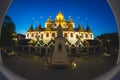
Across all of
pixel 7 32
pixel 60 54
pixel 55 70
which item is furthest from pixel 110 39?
pixel 7 32

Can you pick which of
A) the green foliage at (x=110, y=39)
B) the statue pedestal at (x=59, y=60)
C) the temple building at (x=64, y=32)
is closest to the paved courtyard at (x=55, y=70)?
the statue pedestal at (x=59, y=60)

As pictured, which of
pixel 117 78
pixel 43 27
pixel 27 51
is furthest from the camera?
pixel 43 27

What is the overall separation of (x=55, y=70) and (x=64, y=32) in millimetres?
1113

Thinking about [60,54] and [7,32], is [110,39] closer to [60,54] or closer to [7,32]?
[60,54]

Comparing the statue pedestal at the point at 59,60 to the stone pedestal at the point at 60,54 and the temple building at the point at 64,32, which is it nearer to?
the stone pedestal at the point at 60,54

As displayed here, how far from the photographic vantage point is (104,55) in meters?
3.95

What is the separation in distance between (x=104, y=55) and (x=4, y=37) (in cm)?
262

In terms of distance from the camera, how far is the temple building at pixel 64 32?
3957mm

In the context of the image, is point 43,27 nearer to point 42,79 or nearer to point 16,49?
point 16,49

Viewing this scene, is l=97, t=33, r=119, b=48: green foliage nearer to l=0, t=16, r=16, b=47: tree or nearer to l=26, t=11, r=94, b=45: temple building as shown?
l=26, t=11, r=94, b=45: temple building

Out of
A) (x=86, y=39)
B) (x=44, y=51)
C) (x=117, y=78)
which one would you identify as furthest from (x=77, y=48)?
(x=117, y=78)

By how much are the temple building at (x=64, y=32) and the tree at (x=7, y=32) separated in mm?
410

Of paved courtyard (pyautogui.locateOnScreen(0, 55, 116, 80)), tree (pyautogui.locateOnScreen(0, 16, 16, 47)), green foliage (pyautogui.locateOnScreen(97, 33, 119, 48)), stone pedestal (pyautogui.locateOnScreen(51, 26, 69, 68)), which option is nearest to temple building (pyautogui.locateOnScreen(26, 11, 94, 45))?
stone pedestal (pyautogui.locateOnScreen(51, 26, 69, 68))

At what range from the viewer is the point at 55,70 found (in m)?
4.19
